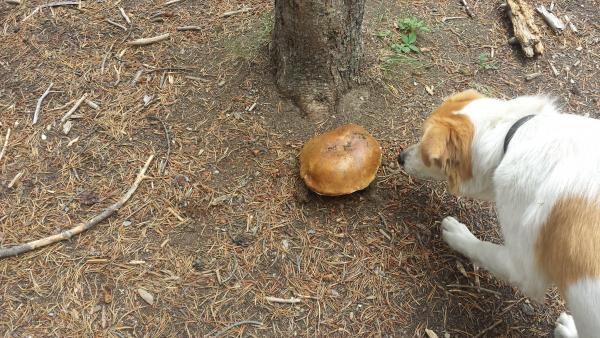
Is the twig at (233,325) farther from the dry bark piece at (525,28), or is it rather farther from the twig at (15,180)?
the dry bark piece at (525,28)

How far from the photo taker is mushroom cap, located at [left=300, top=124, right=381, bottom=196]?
3158 mm

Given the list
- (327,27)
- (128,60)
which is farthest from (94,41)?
(327,27)

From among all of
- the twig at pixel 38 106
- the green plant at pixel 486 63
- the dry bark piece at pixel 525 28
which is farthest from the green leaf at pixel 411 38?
the twig at pixel 38 106

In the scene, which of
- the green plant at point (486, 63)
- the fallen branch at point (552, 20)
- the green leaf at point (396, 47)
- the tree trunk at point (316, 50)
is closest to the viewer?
the tree trunk at point (316, 50)

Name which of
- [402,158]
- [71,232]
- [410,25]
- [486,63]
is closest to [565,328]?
[402,158]

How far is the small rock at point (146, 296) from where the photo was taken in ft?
9.63

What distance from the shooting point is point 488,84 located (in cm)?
421

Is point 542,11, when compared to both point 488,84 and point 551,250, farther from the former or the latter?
point 551,250

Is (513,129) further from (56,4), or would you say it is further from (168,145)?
(56,4)

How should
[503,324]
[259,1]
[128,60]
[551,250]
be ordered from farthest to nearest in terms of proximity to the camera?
1. [259,1]
2. [128,60]
3. [503,324]
4. [551,250]

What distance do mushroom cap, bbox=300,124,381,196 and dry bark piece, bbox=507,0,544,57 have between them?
7.22ft

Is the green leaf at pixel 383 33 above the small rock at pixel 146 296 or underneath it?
above

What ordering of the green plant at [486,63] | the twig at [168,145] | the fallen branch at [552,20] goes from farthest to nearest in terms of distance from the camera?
the fallen branch at [552,20]
the green plant at [486,63]
the twig at [168,145]

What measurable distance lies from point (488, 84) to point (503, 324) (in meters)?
2.17
